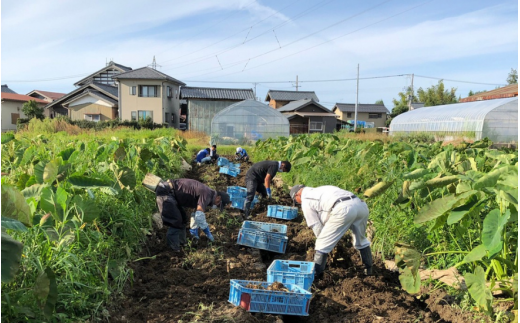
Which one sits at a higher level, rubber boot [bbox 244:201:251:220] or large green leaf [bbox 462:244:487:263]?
large green leaf [bbox 462:244:487:263]

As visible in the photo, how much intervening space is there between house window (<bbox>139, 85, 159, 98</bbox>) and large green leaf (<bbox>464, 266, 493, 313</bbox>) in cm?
2960

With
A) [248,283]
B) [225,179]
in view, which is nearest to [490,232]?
[248,283]

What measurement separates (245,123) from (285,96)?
27168mm

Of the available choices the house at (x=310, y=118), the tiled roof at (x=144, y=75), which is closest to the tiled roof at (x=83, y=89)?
the tiled roof at (x=144, y=75)

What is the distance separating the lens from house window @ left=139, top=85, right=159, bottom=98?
30.3 m

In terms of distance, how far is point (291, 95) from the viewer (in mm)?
48031

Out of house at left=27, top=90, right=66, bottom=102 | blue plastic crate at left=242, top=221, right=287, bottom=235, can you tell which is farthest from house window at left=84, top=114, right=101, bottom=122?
blue plastic crate at left=242, top=221, right=287, bottom=235

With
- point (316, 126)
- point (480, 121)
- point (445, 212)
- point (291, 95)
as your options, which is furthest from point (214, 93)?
point (445, 212)

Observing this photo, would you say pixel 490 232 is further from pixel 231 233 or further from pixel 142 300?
pixel 231 233

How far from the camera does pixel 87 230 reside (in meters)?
3.65

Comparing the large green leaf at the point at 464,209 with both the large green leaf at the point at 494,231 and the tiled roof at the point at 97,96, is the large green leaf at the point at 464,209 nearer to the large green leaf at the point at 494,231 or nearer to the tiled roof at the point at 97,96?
the large green leaf at the point at 494,231

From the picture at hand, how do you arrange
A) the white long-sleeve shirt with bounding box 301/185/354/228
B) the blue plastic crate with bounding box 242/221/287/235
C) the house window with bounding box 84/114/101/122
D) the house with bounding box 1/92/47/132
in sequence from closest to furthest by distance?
the white long-sleeve shirt with bounding box 301/185/354/228 < the blue plastic crate with bounding box 242/221/287/235 < the house window with bounding box 84/114/101/122 < the house with bounding box 1/92/47/132

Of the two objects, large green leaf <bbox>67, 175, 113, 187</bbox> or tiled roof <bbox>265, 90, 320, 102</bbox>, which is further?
tiled roof <bbox>265, 90, 320, 102</bbox>

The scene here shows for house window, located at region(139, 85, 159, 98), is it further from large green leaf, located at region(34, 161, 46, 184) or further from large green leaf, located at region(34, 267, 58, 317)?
large green leaf, located at region(34, 267, 58, 317)
